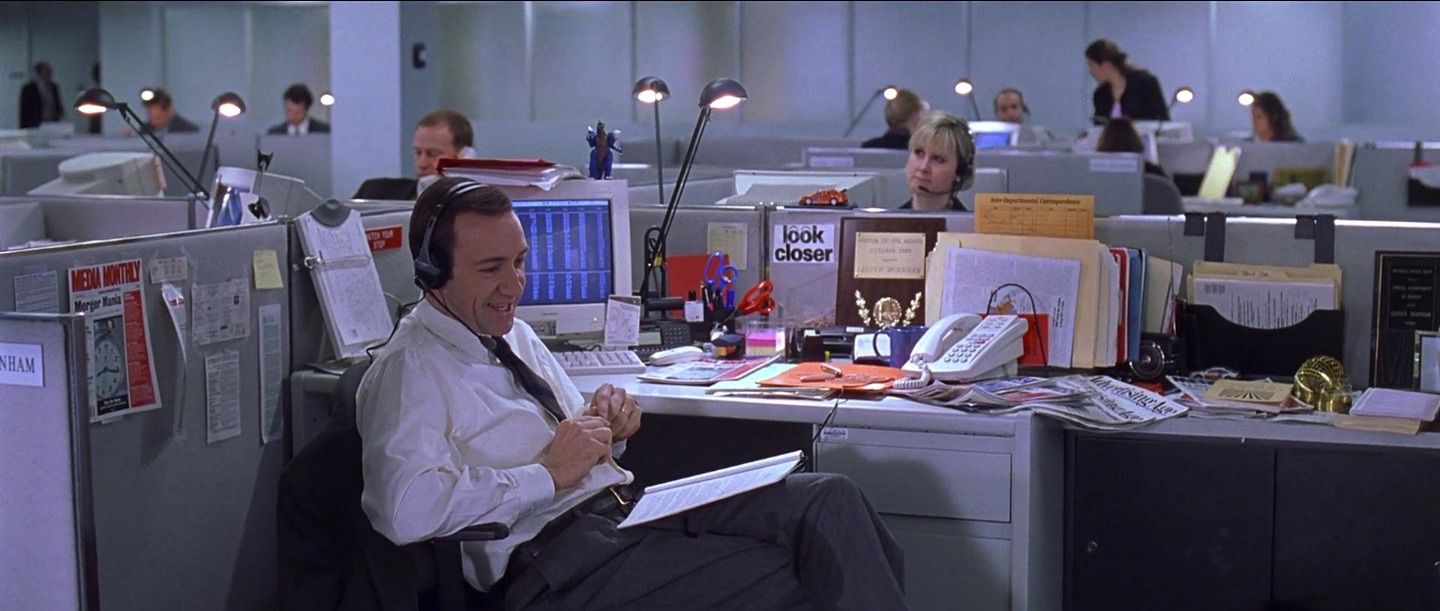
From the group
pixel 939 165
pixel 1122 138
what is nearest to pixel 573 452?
pixel 939 165

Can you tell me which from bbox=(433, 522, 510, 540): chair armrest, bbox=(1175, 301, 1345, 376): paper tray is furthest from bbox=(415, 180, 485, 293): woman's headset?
bbox=(1175, 301, 1345, 376): paper tray

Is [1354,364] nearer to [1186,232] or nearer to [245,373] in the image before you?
[1186,232]

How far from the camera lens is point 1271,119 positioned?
278 inches

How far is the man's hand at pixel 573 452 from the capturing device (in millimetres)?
2129

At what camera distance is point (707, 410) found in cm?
248

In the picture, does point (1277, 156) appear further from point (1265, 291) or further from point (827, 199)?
point (1265, 291)

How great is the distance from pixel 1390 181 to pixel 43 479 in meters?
5.32

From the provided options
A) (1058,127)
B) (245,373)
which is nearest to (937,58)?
(1058,127)

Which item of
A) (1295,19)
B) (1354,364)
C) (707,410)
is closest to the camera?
(707,410)

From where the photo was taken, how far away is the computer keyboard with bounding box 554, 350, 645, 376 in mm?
2723

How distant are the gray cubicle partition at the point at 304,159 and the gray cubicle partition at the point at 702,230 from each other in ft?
14.7

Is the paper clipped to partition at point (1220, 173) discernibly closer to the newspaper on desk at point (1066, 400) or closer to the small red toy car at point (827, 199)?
the small red toy car at point (827, 199)

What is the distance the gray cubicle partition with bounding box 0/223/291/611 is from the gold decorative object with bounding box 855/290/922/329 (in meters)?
1.05

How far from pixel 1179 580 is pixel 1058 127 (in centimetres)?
794
